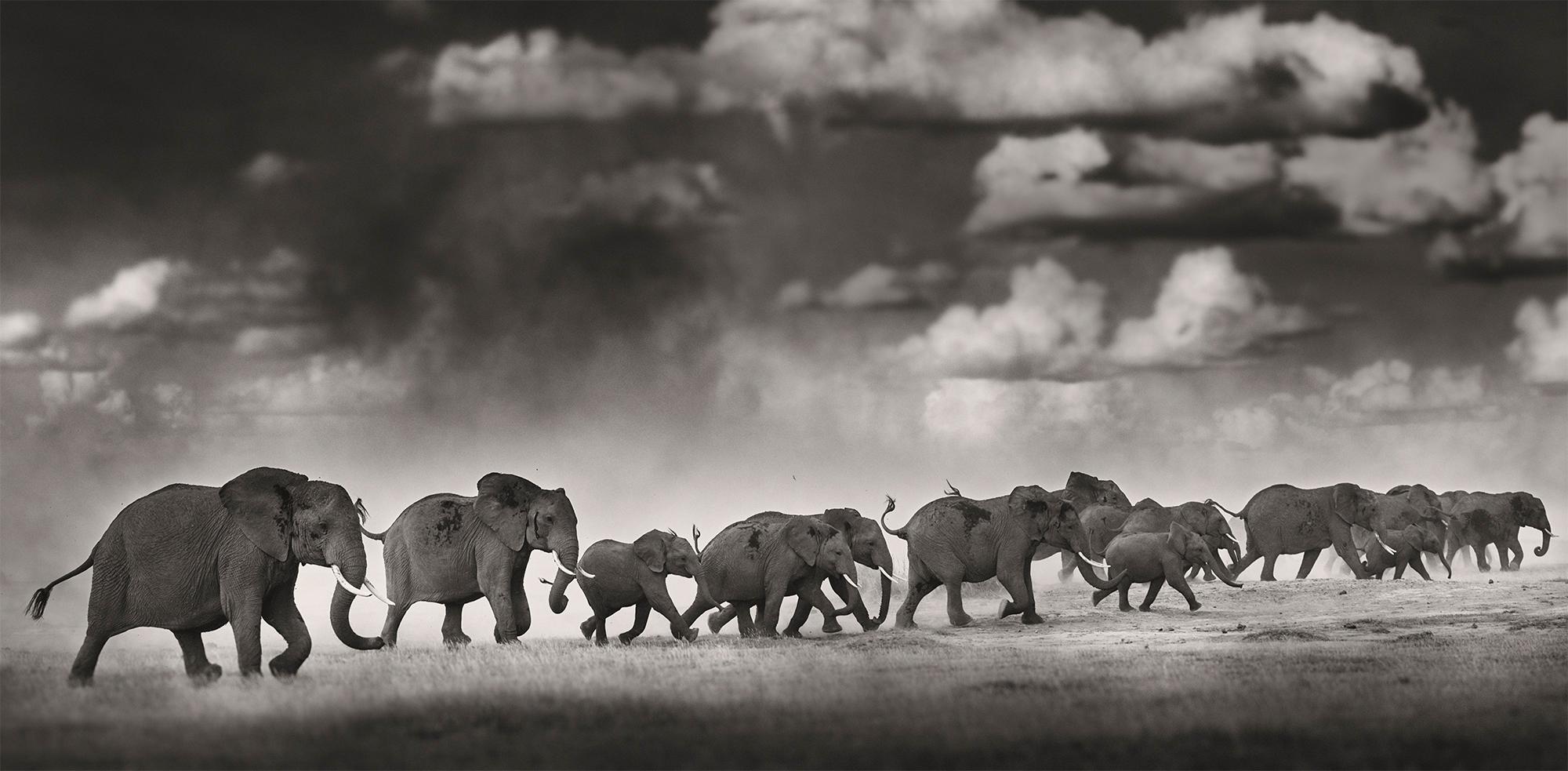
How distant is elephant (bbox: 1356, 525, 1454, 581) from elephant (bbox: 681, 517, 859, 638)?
918 inches

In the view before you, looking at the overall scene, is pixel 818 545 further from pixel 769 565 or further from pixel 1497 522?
pixel 1497 522

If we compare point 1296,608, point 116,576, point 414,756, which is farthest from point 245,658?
point 1296,608

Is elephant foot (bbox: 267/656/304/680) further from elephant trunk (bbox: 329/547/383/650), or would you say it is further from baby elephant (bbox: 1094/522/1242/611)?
baby elephant (bbox: 1094/522/1242/611)

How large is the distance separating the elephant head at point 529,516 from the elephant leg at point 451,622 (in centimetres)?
205

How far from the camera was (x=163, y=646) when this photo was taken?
32188mm

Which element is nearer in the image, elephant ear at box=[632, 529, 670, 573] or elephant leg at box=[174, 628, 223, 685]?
elephant leg at box=[174, 628, 223, 685]

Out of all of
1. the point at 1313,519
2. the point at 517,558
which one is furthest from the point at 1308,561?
the point at 517,558

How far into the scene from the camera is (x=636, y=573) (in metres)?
31.2

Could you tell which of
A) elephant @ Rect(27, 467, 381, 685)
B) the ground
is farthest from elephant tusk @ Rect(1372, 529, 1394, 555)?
elephant @ Rect(27, 467, 381, 685)

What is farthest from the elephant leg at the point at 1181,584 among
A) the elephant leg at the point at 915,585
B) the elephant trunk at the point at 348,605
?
the elephant trunk at the point at 348,605

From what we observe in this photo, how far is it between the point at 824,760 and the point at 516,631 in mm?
13446

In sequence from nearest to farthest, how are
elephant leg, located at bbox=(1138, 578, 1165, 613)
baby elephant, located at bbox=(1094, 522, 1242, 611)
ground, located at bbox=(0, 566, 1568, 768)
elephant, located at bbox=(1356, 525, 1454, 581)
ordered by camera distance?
ground, located at bbox=(0, 566, 1568, 768) → baby elephant, located at bbox=(1094, 522, 1242, 611) → elephant leg, located at bbox=(1138, 578, 1165, 613) → elephant, located at bbox=(1356, 525, 1454, 581)

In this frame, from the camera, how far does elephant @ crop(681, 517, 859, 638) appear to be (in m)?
31.3

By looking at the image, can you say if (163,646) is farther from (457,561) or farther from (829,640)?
(829,640)
